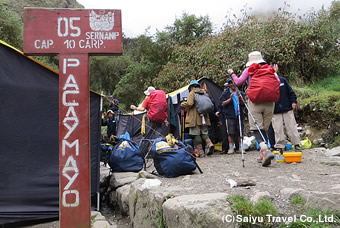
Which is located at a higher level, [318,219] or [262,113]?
[262,113]

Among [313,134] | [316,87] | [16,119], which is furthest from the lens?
[316,87]

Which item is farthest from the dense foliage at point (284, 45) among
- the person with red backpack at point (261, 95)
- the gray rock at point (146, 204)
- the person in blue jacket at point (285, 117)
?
the gray rock at point (146, 204)

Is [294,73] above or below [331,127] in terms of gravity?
above

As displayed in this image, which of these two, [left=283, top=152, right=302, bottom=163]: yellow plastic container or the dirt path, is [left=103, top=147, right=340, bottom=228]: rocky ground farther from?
[left=283, top=152, right=302, bottom=163]: yellow plastic container

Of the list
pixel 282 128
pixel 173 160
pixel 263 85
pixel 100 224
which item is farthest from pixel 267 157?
pixel 100 224

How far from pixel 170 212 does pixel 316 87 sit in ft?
29.8

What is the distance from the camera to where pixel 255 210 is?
227 cm

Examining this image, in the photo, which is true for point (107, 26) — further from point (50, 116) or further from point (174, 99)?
point (174, 99)

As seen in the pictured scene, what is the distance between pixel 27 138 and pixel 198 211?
290cm

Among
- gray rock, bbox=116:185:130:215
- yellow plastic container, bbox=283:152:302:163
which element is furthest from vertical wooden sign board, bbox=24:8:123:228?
yellow plastic container, bbox=283:152:302:163

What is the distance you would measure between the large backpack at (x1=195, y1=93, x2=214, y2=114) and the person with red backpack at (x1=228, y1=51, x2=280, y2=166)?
69.4 inches

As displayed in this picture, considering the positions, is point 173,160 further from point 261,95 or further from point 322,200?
point 322,200

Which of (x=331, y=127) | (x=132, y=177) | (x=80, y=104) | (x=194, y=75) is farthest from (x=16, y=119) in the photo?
(x=194, y=75)

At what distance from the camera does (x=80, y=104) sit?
2.68 meters
